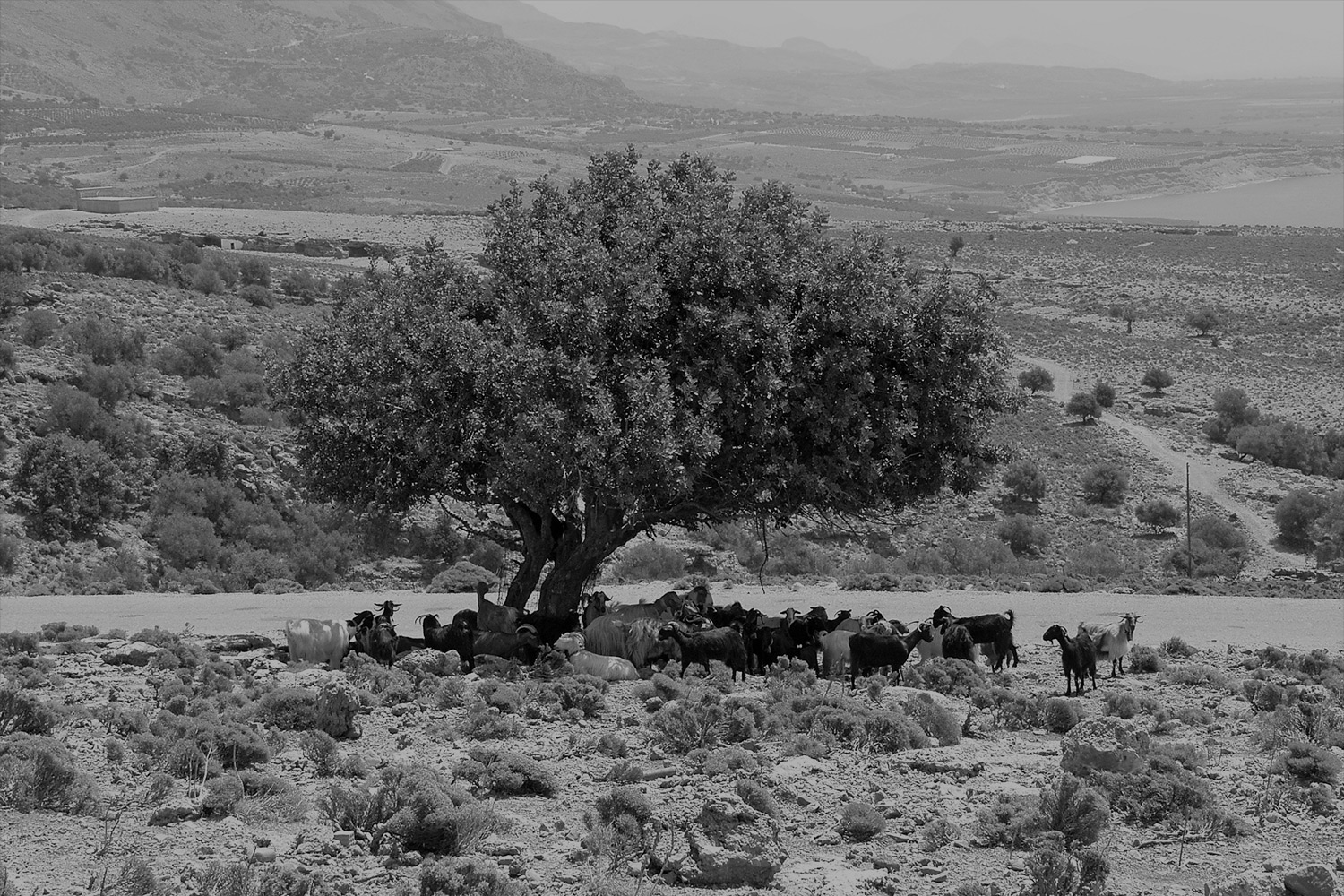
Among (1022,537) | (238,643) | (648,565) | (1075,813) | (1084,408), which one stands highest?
(1075,813)

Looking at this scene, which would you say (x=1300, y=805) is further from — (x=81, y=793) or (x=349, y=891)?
(x=81, y=793)

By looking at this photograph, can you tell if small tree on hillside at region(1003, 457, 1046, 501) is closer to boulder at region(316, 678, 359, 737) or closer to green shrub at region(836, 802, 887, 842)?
boulder at region(316, 678, 359, 737)

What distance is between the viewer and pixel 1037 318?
64.6 metres

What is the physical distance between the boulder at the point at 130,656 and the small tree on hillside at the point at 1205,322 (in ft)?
173

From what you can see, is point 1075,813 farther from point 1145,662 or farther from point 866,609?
point 866,609

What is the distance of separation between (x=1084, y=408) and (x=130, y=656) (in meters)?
35.6

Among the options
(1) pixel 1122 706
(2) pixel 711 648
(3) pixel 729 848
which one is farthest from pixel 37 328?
(3) pixel 729 848

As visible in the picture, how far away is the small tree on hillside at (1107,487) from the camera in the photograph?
124 ft

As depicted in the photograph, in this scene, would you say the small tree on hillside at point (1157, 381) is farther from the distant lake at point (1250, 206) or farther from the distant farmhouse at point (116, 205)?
the distant lake at point (1250, 206)

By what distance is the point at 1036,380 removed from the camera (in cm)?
4872

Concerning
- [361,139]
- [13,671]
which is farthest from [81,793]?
[361,139]

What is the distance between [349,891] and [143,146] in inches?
5423

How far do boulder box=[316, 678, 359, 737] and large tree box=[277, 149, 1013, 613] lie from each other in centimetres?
379

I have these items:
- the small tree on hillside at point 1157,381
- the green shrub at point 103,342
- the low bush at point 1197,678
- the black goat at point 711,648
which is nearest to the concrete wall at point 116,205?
the green shrub at point 103,342
